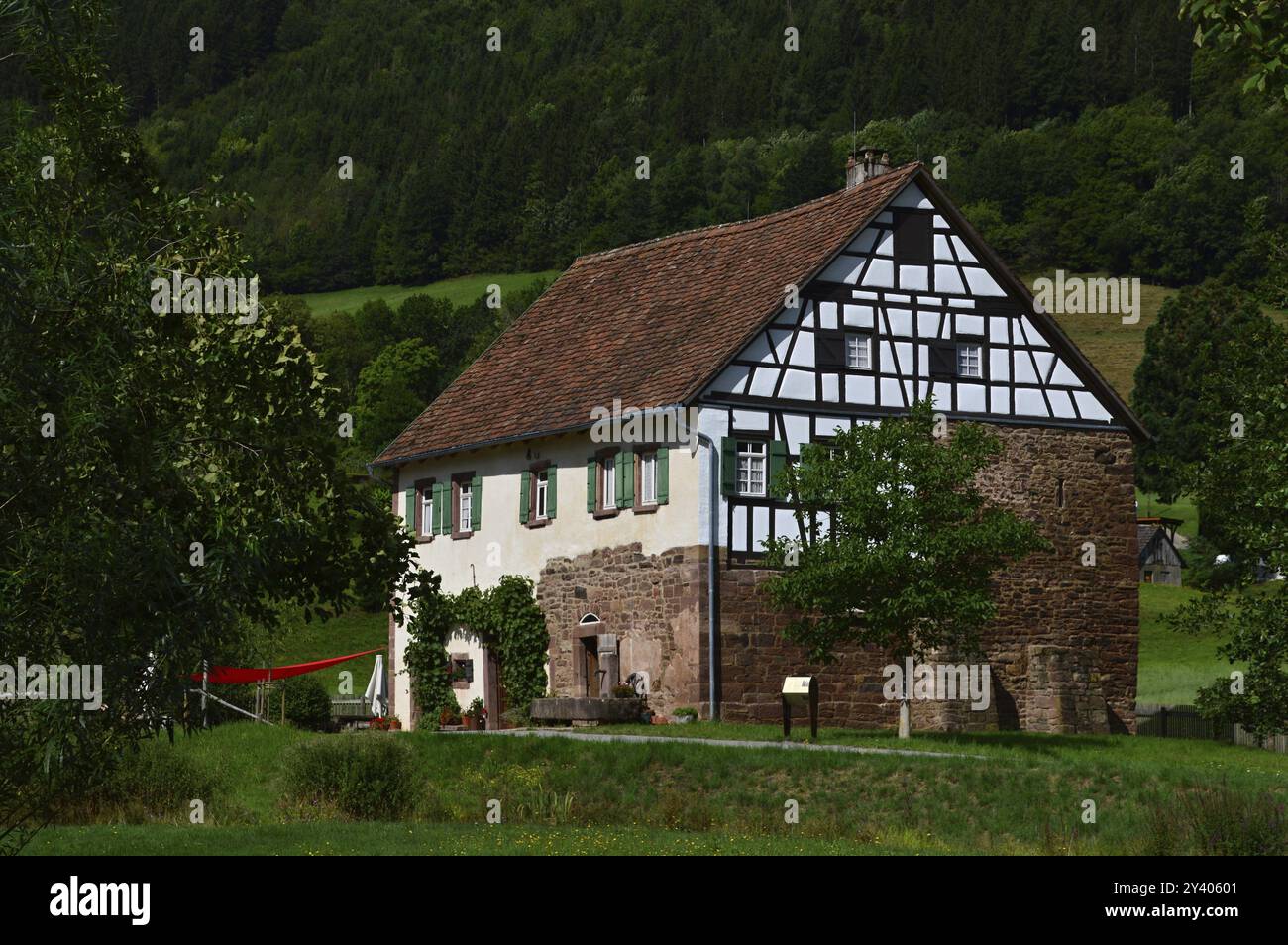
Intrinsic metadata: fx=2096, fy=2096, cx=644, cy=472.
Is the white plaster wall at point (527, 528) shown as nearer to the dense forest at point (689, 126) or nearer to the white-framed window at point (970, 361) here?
the white-framed window at point (970, 361)

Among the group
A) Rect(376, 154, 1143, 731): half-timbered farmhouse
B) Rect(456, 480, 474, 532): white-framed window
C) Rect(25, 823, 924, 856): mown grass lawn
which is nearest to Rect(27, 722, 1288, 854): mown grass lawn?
Rect(25, 823, 924, 856): mown grass lawn

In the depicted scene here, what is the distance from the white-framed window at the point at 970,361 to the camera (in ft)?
126

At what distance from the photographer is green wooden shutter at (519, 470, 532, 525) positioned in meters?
39.8

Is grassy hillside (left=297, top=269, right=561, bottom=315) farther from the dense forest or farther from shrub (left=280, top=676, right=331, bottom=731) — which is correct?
shrub (left=280, top=676, right=331, bottom=731)

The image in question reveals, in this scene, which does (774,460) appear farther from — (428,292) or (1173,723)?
(428,292)

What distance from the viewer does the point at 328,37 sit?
199 meters

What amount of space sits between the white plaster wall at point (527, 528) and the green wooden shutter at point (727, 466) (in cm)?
41

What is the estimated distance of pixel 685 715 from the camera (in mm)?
34469

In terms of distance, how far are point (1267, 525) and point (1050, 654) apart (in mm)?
8142

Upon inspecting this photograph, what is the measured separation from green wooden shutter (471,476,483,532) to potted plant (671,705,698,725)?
323 inches
